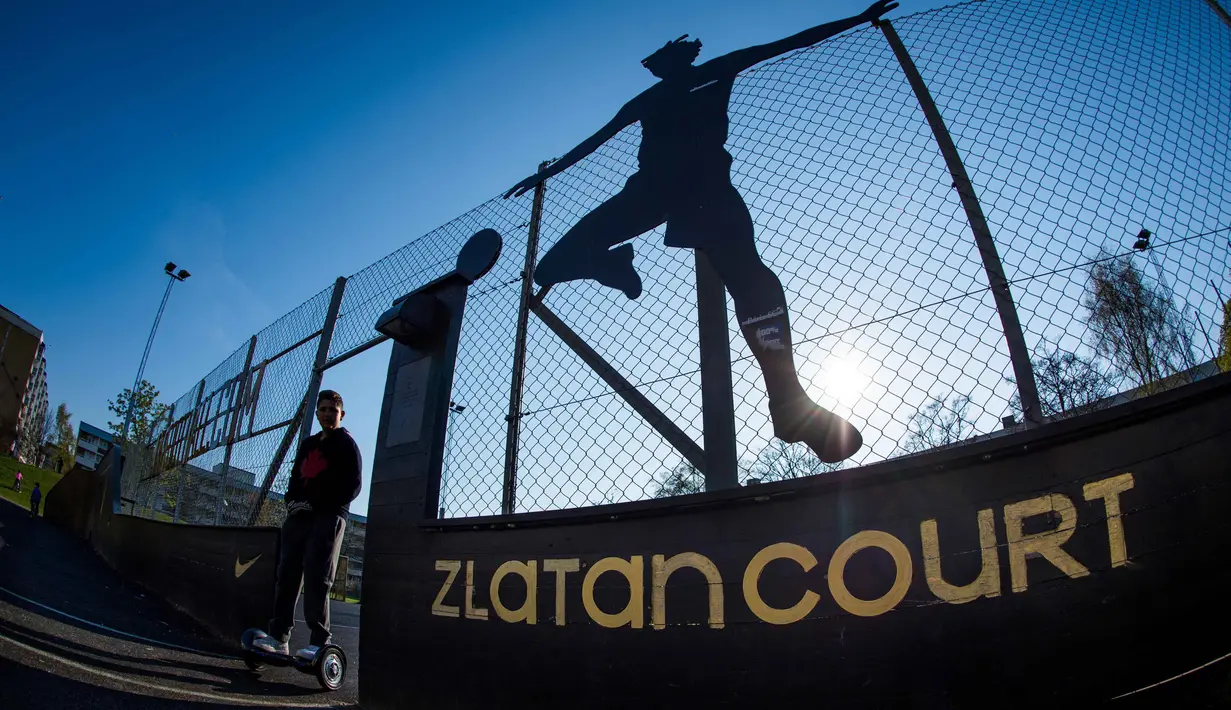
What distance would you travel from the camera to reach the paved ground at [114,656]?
7.36 ft

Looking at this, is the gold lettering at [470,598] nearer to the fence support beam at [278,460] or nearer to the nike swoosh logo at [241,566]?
the nike swoosh logo at [241,566]

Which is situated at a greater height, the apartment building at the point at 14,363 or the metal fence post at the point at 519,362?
the apartment building at the point at 14,363

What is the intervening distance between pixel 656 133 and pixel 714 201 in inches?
24.9

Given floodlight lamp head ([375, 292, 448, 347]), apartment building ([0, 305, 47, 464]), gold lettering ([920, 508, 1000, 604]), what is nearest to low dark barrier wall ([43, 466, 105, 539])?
apartment building ([0, 305, 47, 464])

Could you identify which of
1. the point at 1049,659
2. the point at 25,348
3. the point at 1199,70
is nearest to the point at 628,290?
the point at 1049,659

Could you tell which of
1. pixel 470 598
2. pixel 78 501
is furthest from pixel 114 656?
pixel 78 501

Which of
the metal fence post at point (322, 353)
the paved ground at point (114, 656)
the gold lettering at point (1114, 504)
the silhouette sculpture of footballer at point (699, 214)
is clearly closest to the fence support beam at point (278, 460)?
Answer: the metal fence post at point (322, 353)

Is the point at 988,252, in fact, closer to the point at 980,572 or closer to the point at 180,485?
the point at 980,572

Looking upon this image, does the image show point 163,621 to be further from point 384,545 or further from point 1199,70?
point 1199,70

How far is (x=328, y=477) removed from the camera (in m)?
3.30

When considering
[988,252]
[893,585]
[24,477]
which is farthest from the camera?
[24,477]

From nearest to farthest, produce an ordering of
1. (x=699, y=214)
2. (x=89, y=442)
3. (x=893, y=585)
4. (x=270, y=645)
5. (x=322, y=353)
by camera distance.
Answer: (x=893, y=585)
(x=699, y=214)
(x=270, y=645)
(x=322, y=353)
(x=89, y=442)

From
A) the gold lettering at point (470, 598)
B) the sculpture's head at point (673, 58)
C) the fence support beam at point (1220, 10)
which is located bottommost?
the gold lettering at point (470, 598)

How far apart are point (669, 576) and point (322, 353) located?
12.3 ft
